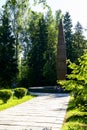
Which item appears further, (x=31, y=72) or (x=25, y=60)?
(x=25, y=60)

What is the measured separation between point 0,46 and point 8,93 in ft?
86.8

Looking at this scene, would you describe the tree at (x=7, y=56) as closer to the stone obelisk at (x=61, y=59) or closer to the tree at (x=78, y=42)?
the stone obelisk at (x=61, y=59)

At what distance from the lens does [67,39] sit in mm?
55688

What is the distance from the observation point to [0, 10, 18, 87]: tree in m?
43.3

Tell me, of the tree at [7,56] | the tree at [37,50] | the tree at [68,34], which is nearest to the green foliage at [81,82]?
the tree at [7,56]

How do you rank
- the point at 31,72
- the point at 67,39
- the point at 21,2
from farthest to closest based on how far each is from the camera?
the point at 67,39 < the point at 31,72 < the point at 21,2

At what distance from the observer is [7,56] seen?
44.1m

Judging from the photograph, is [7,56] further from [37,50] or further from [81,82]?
[81,82]

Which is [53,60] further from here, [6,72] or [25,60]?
[6,72]

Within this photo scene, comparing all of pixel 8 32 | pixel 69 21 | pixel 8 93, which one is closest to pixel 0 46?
pixel 8 32

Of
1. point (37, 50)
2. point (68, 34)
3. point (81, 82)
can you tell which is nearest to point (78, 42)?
point (68, 34)

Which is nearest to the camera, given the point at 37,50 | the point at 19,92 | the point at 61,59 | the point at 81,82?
the point at 81,82

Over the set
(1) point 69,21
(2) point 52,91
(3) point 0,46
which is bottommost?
(2) point 52,91

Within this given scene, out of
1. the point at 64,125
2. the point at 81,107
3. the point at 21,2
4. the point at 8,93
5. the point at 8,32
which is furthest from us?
the point at 8,32
